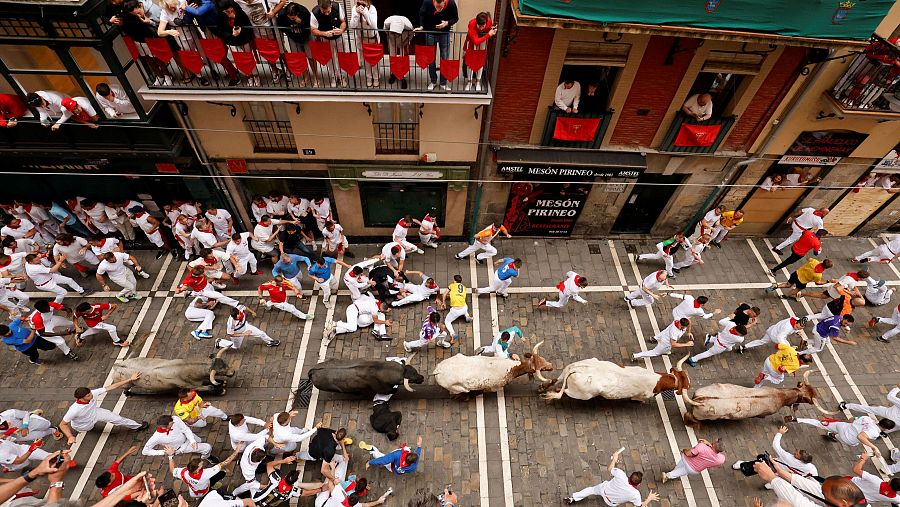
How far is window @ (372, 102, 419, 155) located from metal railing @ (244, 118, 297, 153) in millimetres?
2381

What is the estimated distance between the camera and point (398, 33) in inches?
389

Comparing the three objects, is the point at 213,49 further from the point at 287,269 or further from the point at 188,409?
the point at 188,409

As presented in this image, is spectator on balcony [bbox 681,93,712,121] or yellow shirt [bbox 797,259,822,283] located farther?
yellow shirt [bbox 797,259,822,283]

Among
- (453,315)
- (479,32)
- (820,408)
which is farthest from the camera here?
(453,315)

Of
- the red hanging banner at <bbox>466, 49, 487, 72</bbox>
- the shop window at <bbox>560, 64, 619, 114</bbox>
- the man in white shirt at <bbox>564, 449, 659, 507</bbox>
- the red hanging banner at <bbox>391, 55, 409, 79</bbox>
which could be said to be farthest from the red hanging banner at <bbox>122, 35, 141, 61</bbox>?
the man in white shirt at <bbox>564, 449, 659, 507</bbox>

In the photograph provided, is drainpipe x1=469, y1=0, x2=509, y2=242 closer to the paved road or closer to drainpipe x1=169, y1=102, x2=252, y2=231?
the paved road

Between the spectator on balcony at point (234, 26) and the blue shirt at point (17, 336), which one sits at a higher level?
the spectator on balcony at point (234, 26)

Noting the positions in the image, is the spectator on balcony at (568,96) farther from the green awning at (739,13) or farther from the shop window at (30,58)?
the shop window at (30,58)

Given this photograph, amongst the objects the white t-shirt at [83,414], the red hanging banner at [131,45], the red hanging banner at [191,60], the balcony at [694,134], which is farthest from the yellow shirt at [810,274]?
the white t-shirt at [83,414]

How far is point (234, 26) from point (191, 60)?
1319 millimetres

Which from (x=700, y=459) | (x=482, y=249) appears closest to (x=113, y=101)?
(x=482, y=249)

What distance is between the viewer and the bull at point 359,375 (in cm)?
1027

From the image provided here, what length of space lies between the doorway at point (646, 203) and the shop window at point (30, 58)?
51.2 feet

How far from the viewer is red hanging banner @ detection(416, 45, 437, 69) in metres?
9.72
